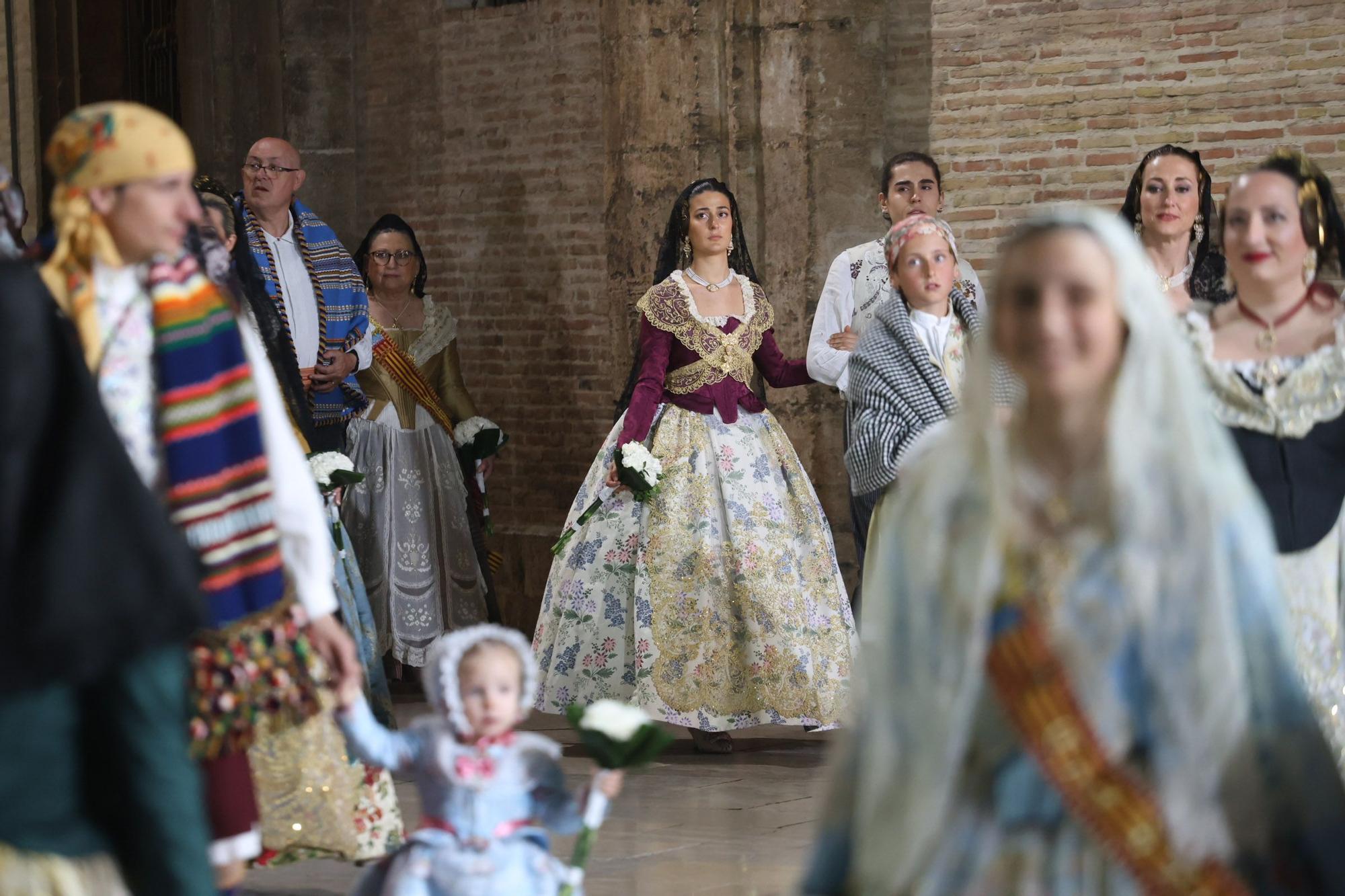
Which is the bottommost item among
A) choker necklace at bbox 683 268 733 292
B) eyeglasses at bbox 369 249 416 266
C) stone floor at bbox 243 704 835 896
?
stone floor at bbox 243 704 835 896

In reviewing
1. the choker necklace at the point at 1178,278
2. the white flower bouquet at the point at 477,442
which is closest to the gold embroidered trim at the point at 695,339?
the choker necklace at the point at 1178,278

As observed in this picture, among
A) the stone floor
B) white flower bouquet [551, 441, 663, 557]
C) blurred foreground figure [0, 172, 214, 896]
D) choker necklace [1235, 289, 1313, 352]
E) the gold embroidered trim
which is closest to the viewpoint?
blurred foreground figure [0, 172, 214, 896]

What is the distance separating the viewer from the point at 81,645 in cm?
257

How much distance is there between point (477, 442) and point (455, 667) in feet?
17.9

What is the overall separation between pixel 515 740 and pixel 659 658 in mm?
3377

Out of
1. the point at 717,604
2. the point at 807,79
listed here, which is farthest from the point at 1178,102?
the point at 717,604

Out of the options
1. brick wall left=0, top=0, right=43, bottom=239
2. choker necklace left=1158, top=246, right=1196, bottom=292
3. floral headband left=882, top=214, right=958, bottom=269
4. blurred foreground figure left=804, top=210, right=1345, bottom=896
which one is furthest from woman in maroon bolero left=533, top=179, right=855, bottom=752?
brick wall left=0, top=0, right=43, bottom=239

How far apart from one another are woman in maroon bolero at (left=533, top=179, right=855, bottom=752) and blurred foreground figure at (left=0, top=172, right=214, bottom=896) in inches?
175

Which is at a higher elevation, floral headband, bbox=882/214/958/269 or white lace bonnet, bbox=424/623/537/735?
floral headband, bbox=882/214/958/269

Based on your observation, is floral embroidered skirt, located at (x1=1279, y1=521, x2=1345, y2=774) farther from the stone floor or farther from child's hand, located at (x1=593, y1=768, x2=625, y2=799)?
the stone floor

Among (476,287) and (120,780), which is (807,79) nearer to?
(476,287)

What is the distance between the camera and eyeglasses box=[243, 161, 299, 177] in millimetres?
7875

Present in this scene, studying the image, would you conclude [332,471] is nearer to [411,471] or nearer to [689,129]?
[411,471]

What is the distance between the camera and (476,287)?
37.6ft
